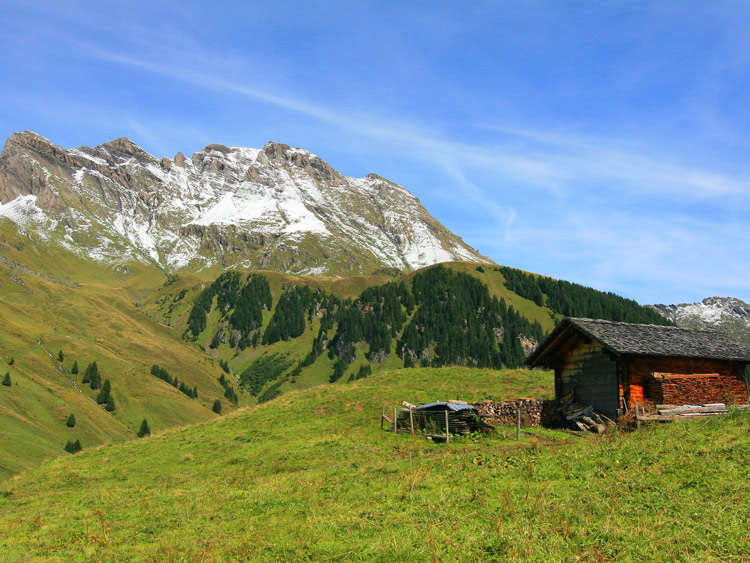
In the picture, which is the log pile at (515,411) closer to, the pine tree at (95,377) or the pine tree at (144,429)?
the pine tree at (144,429)

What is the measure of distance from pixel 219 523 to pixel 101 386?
175 m

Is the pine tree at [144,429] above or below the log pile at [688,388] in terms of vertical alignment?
below

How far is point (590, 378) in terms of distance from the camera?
111ft

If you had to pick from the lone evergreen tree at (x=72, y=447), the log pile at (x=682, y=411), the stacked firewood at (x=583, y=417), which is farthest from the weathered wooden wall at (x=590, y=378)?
the lone evergreen tree at (x=72, y=447)

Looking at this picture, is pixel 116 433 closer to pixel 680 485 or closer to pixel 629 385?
pixel 629 385

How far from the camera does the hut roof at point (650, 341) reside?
31547mm

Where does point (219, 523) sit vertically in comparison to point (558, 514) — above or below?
below

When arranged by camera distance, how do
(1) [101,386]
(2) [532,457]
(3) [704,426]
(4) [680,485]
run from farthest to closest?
(1) [101,386] < (3) [704,426] < (2) [532,457] < (4) [680,485]

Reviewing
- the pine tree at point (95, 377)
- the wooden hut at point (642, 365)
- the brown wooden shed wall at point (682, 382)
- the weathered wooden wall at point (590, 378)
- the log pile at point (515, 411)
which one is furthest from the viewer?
the pine tree at point (95, 377)

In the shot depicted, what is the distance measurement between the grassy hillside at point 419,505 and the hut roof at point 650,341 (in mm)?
6690

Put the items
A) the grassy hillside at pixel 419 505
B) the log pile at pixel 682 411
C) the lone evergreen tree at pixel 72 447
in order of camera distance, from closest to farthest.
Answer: the grassy hillside at pixel 419 505 < the log pile at pixel 682 411 < the lone evergreen tree at pixel 72 447

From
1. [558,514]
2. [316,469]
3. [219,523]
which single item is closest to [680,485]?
[558,514]

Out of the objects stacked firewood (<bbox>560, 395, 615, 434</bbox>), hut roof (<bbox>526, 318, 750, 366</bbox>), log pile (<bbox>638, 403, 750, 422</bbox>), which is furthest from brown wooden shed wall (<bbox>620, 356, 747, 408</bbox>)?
→ stacked firewood (<bbox>560, 395, 615, 434</bbox>)

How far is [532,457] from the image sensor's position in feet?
→ 63.4
